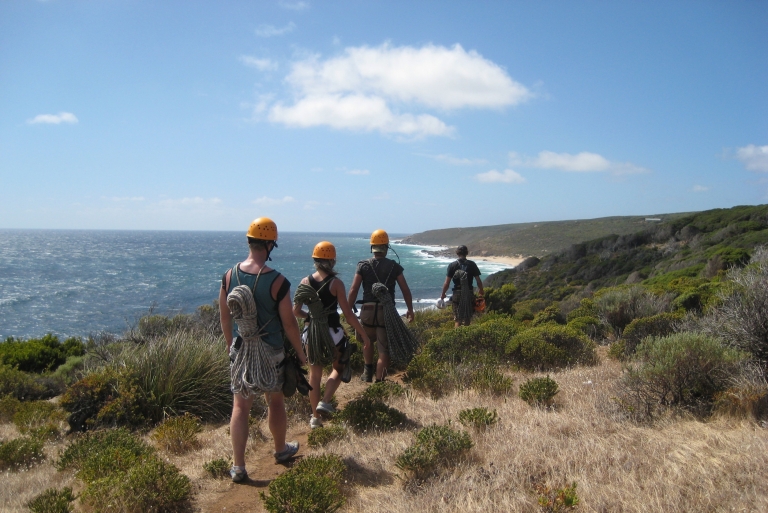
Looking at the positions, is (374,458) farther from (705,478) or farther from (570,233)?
(570,233)

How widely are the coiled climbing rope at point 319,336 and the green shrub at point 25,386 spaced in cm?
726

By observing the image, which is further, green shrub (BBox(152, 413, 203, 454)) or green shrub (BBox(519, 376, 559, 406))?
green shrub (BBox(519, 376, 559, 406))

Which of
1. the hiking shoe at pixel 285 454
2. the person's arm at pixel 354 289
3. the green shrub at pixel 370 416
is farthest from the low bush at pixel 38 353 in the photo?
the hiking shoe at pixel 285 454

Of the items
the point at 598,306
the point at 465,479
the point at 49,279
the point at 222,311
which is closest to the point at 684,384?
the point at 465,479

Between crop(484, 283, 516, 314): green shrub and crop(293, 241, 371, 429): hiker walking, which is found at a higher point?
crop(293, 241, 371, 429): hiker walking

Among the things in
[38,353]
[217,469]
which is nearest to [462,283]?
[217,469]

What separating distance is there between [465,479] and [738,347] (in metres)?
3.34

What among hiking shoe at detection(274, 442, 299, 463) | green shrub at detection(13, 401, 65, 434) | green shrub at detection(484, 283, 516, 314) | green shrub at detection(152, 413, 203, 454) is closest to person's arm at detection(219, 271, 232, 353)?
hiking shoe at detection(274, 442, 299, 463)

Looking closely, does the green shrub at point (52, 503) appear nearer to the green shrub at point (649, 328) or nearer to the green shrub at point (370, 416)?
the green shrub at point (370, 416)

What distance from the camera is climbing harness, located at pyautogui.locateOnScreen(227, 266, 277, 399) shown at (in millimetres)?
3492

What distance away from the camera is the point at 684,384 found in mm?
4383

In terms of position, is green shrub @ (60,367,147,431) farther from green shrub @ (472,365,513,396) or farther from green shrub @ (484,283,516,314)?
green shrub @ (484,283,516,314)

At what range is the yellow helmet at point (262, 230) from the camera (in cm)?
361

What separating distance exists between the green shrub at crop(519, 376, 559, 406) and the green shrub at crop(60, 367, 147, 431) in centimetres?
424
